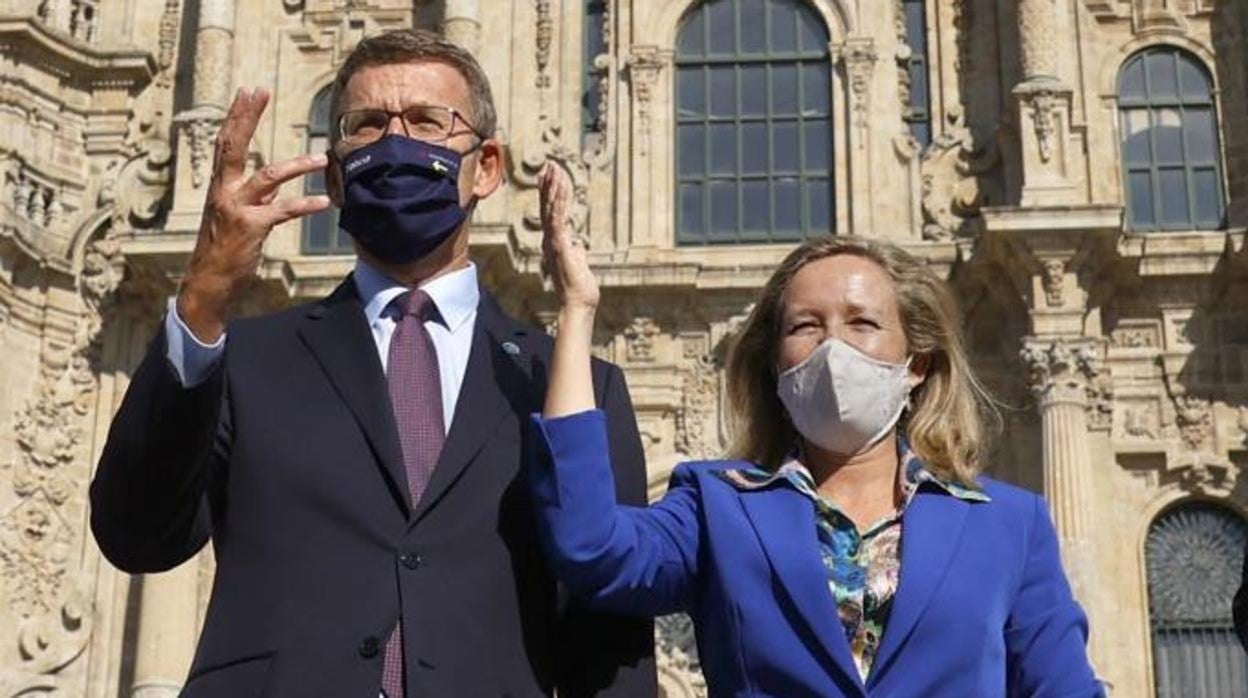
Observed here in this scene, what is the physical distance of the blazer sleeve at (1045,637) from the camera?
→ 3287 millimetres

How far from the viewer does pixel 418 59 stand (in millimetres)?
3514

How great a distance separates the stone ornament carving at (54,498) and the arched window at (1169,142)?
8.52 m

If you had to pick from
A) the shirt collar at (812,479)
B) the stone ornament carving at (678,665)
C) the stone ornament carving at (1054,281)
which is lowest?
the stone ornament carving at (678,665)

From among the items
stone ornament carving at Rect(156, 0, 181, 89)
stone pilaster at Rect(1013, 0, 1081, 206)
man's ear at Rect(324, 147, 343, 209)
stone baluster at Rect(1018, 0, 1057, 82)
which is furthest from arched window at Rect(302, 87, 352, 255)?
man's ear at Rect(324, 147, 343, 209)

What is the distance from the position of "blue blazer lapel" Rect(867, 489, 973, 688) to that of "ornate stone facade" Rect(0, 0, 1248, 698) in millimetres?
9218

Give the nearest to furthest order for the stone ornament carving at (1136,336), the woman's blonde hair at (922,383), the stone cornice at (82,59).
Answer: the woman's blonde hair at (922,383), the stone ornament carving at (1136,336), the stone cornice at (82,59)

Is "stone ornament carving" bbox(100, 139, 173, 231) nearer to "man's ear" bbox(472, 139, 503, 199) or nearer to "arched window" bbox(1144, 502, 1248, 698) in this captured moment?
"arched window" bbox(1144, 502, 1248, 698)

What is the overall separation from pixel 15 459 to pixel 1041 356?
323 inches

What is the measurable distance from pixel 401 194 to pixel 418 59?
0.37 m

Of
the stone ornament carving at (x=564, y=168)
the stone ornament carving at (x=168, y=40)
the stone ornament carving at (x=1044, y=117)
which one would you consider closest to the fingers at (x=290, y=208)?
the stone ornament carving at (x=1044, y=117)

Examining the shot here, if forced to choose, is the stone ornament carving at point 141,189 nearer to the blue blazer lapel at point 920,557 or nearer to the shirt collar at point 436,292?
the shirt collar at point 436,292

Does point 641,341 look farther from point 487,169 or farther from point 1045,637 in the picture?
point 1045,637

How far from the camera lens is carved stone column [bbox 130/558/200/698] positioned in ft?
42.6

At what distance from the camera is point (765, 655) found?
10.6 ft
